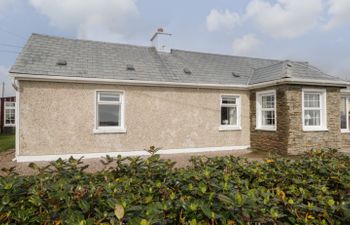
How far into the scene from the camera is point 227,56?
15.3 metres

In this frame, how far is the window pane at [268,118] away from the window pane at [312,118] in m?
1.42

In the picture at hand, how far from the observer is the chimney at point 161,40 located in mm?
13648

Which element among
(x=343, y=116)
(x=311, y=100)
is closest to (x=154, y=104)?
(x=311, y=100)

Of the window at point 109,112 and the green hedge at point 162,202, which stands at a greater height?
the window at point 109,112

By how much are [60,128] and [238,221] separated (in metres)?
9.31

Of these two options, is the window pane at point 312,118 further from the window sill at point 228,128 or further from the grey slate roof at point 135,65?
the window sill at point 228,128

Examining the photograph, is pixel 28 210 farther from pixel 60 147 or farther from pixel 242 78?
pixel 242 78

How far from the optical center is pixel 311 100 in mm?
10805

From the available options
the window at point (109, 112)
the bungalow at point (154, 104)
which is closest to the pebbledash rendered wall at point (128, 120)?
the bungalow at point (154, 104)

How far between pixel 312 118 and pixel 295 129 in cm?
161

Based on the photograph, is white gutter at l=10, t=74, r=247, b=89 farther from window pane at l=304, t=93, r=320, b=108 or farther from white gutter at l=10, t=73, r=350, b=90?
window pane at l=304, t=93, r=320, b=108

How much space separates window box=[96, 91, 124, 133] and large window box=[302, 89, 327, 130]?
849 centimetres

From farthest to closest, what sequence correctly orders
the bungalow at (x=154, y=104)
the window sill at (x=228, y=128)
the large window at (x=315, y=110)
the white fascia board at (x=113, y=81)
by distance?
1. the window sill at (x=228, y=128)
2. the large window at (x=315, y=110)
3. the bungalow at (x=154, y=104)
4. the white fascia board at (x=113, y=81)

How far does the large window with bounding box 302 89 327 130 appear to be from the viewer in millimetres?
10680
